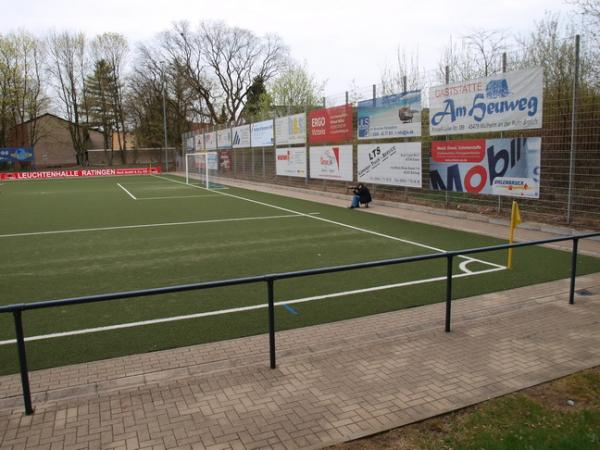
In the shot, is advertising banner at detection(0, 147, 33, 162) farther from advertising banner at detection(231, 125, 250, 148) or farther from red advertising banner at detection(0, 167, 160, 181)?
advertising banner at detection(231, 125, 250, 148)

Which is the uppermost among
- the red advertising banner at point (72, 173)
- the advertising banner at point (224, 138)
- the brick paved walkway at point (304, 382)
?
the advertising banner at point (224, 138)

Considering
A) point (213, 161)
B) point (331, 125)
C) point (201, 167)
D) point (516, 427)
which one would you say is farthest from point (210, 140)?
point (516, 427)

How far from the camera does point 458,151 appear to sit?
1520 cm

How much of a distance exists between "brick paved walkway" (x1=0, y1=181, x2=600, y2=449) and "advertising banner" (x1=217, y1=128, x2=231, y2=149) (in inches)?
1298

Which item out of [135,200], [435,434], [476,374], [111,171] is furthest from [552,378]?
[111,171]

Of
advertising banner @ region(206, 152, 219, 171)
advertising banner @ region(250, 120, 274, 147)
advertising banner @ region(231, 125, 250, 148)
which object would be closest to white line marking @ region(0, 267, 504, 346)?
advertising banner @ region(250, 120, 274, 147)

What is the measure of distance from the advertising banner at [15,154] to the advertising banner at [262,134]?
116 feet

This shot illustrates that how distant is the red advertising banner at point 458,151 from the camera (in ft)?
47.4

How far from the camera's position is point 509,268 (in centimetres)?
886

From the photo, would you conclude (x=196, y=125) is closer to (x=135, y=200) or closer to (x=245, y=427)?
(x=135, y=200)

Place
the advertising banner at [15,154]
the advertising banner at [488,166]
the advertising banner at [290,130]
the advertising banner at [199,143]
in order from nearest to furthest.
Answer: the advertising banner at [488,166]
the advertising banner at [290,130]
the advertising banner at [199,143]
the advertising banner at [15,154]

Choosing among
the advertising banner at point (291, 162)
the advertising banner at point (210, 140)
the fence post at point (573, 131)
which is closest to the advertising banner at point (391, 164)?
the fence post at point (573, 131)

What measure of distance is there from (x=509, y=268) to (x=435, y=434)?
583cm

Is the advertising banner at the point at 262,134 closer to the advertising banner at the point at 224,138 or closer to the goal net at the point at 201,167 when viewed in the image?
the advertising banner at the point at 224,138
